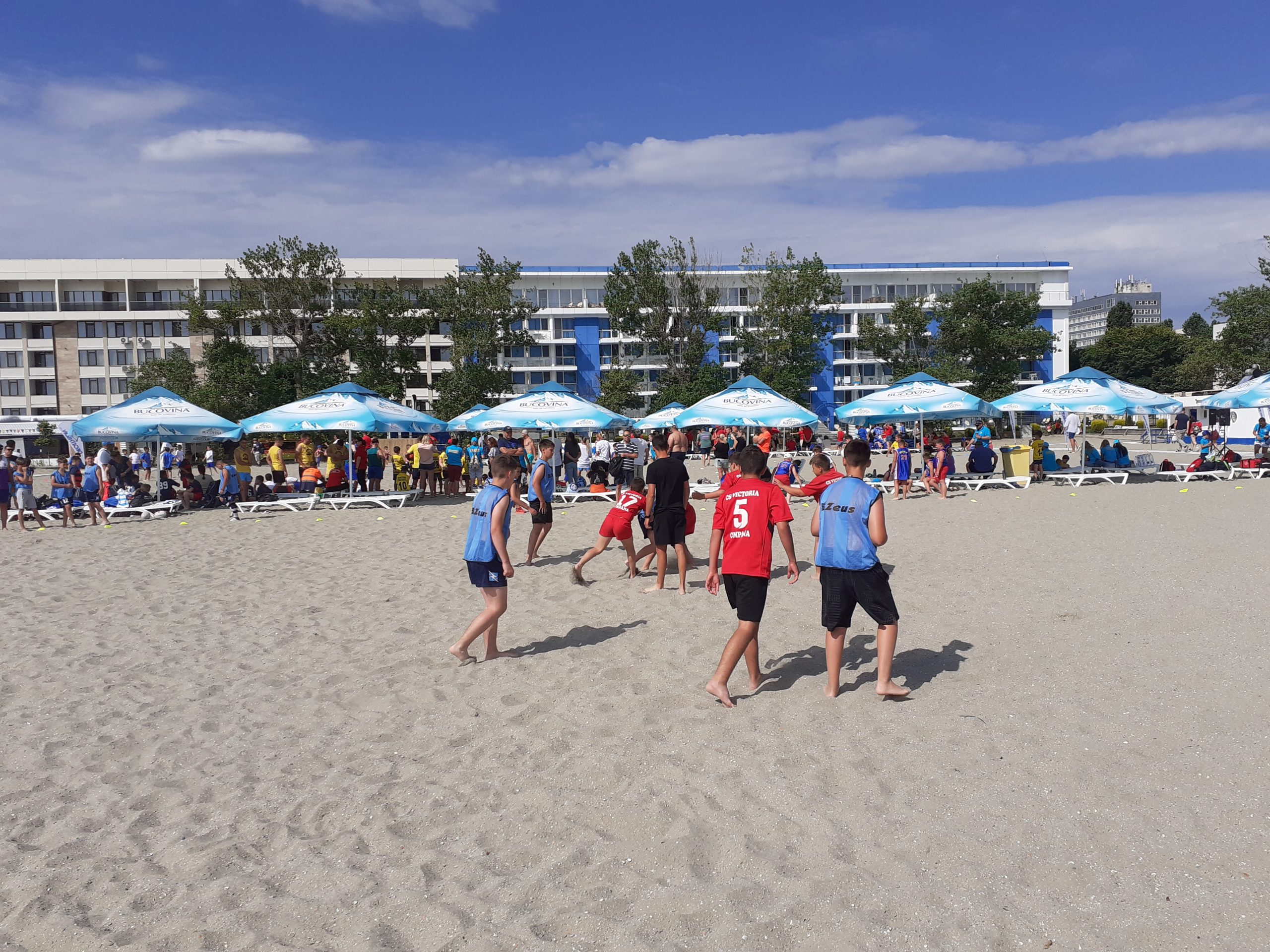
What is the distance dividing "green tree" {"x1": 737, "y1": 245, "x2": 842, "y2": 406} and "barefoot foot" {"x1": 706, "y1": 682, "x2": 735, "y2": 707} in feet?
137

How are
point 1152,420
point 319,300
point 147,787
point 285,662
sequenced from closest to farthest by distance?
point 147,787, point 285,662, point 319,300, point 1152,420

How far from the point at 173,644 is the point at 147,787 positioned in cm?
280

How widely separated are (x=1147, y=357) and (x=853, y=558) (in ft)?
283

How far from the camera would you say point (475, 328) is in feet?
142

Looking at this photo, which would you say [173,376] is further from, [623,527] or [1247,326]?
[1247,326]

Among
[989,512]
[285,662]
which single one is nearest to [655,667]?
[285,662]

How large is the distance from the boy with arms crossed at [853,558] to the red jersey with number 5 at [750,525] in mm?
274

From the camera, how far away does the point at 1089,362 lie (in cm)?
7950

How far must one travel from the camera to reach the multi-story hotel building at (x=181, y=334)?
58719 mm

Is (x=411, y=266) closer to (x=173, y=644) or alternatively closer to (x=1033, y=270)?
(x=1033, y=270)

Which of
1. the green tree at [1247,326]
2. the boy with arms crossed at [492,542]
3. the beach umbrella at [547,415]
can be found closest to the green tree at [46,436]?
the beach umbrella at [547,415]

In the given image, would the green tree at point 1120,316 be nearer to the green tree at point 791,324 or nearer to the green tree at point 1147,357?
the green tree at point 1147,357

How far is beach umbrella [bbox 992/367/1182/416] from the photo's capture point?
54.2 ft

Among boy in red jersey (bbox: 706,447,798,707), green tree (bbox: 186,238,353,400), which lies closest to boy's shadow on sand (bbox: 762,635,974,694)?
boy in red jersey (bbox: 706,447,798,707)
